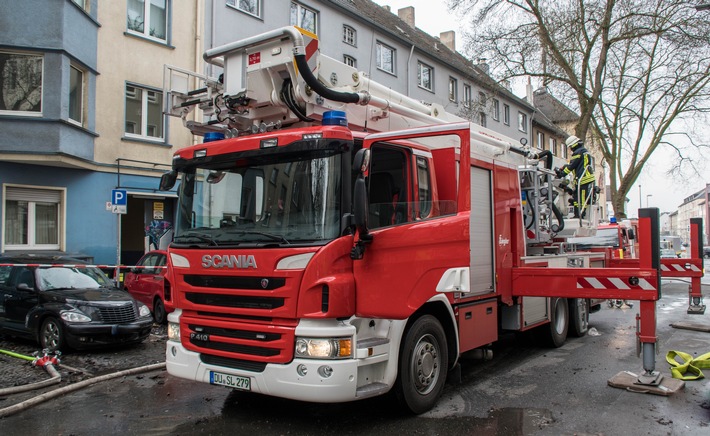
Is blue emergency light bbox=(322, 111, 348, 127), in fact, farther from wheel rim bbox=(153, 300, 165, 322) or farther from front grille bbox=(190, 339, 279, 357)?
wheel rim bbox=(153, 300, 165, 322)

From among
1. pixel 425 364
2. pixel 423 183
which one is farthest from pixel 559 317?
pixel 423 183

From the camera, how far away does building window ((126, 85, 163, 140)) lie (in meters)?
15.7

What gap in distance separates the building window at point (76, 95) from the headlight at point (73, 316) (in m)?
7.45

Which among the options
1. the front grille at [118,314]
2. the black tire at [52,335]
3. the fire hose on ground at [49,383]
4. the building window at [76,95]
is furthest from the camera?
the building window at [76,95]

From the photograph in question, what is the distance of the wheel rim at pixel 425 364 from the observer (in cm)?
523

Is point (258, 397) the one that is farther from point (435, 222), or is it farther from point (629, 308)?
point (629, 308)

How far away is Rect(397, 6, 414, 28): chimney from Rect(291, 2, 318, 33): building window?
1421 cm

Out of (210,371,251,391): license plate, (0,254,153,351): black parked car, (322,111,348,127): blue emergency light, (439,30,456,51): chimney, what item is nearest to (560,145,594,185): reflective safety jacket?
(322,111,348,127): blue emergency light

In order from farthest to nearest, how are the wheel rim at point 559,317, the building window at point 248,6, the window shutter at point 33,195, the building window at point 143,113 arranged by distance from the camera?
the building window at point 248,6, the building window at point 143,113, the window shutter at point 33,195, the wheel rim at point 559,317

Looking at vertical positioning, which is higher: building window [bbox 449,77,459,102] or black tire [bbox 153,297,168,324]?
building window [bbox 449,77,459,102]

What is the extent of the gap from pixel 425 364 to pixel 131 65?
13706 mm

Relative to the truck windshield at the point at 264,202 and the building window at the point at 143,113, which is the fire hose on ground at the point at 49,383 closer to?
the truck windshield at the point at 264,202

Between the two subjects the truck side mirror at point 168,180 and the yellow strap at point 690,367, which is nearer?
the truck side mirror at point 168,180

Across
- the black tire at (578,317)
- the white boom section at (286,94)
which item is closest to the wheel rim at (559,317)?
the black tire at (578,317)
